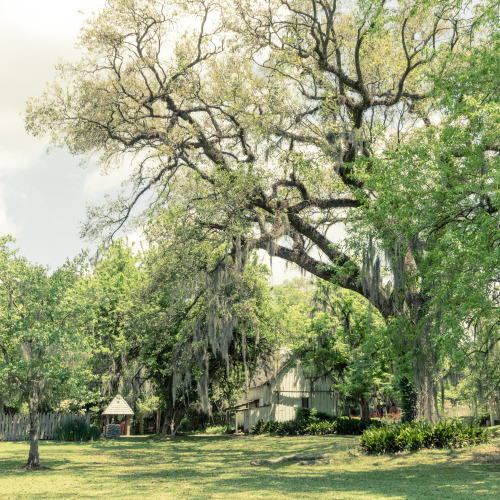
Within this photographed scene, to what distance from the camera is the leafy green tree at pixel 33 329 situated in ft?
50.0

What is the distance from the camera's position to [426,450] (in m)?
16.1

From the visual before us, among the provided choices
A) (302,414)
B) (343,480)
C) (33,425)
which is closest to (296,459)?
(343,480)

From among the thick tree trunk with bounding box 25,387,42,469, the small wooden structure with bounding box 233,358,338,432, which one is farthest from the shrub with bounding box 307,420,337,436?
the thick tree trunk with bounding box 25,387,42,469

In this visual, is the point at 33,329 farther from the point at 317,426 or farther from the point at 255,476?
the point at 317,426

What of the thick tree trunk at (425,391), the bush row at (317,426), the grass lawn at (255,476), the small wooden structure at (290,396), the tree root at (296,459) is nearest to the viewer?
the grass lawn at (255,476)

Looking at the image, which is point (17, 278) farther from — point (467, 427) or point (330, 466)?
point (467, 427)

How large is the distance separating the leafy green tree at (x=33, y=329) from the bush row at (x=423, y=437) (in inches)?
379

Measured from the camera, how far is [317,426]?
29.9 meters

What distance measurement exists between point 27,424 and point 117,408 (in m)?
5.12

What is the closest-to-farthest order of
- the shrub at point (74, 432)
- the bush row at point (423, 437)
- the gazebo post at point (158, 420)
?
the bush row at point (423, 437), the shrub at point (74, 432), the gazebo post at point (158, 420)

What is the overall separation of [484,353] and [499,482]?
19.4 ft

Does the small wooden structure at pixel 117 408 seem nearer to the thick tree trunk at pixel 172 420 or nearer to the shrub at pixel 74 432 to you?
the shrub at pixel 74 432

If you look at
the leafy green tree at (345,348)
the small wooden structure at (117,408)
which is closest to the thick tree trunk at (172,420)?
the small wooden structure at (117,408)

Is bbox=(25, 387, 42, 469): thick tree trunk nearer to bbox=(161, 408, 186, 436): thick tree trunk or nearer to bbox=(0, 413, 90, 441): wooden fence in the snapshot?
bbox=(0, 413, 90, 441): wooden fence
